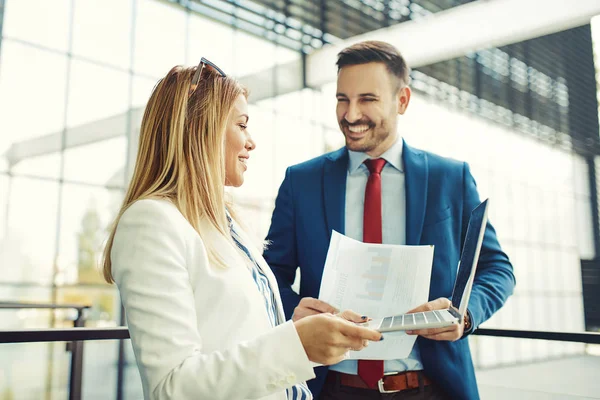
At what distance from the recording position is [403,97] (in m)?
1.88

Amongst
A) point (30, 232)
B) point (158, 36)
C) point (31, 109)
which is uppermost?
point (158, 36)

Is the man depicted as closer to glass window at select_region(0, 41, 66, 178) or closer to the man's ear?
the man's ear

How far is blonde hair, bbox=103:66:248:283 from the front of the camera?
3.80ft

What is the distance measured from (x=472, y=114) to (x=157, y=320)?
1468 cm

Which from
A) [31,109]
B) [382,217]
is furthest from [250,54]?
[382,217]

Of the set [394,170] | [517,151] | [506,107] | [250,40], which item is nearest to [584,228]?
[517,151]

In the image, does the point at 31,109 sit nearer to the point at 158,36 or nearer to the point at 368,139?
the point at 158,36

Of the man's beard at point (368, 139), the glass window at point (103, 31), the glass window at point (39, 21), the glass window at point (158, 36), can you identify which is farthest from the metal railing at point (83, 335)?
the glass window at point (158, 36)

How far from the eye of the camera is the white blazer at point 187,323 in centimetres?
94

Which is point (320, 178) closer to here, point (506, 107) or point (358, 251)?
point (358, 251)

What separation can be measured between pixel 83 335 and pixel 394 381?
0.88 metres

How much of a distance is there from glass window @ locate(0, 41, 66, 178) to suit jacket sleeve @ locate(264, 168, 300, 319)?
6.97 metres

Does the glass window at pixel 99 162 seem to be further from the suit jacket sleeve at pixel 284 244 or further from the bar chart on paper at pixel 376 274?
the bar chart on paper at pixel 376 274

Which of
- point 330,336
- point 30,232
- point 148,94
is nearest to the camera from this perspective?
point 330,336
